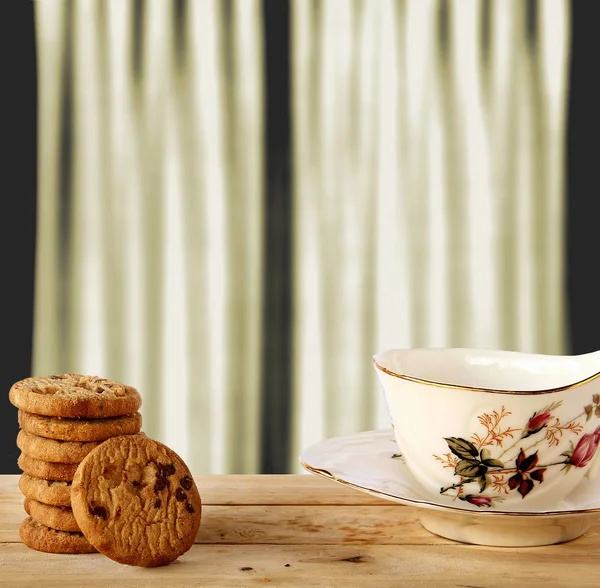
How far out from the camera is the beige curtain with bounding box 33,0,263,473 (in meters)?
1.56

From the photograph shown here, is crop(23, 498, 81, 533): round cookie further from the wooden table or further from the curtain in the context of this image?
the curtain

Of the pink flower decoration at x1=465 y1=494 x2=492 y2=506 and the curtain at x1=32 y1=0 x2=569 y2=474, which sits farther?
the curtain at x1=32 y1=0 x2=569 y2=474

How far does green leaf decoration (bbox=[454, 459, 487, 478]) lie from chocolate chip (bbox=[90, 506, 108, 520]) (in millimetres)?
236

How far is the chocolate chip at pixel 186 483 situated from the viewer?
543 millimetres

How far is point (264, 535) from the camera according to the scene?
Result: 1.92 feet

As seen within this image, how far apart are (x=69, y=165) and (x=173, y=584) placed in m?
1.23

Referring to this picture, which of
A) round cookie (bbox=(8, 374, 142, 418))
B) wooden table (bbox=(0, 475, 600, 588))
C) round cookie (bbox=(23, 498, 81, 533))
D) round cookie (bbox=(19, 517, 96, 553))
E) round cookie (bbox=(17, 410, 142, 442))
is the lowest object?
wooden table (bbox=(0, 475, 600, 588))

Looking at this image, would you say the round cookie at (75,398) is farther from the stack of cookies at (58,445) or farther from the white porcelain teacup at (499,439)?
the white porcelain teacup at (499,439)

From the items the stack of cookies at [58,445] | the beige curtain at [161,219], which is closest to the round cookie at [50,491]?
the stack of cookies at [58,445]

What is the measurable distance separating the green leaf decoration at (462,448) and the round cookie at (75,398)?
8.7 inches

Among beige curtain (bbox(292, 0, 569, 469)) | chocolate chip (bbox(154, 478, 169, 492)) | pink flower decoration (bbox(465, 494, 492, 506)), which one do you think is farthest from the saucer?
beige curtain (bbox(292, 0, 569, 469))

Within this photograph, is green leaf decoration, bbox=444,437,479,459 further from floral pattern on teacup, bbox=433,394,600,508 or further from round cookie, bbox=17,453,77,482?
round cookie, bbox=17,453,77,482

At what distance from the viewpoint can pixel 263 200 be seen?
61.4 inches

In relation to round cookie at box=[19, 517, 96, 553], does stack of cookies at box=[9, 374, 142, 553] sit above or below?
above
